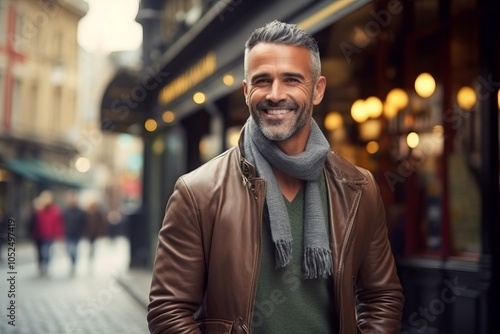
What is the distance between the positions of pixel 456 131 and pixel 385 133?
1.52 m

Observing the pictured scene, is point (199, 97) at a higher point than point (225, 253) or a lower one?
higher

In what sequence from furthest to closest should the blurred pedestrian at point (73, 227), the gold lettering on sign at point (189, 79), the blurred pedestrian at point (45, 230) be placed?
the blurred pedestrian at point (73, 227) < the blurred pedestrian at point (45, 230) < the gold lettering on sign at point (189, 79)

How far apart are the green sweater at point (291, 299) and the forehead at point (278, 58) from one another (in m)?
0.52

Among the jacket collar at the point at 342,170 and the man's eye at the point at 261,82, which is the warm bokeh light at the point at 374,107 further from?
the man's eye at the point at 261,82

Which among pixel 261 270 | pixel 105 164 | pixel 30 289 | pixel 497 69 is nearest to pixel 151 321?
pixel 261 270

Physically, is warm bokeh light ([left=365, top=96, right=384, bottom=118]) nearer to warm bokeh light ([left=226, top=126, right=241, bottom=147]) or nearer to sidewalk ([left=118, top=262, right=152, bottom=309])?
warm bokeh light ([left=226, top=126, right=241, bottom=147])

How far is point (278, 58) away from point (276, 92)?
0.37 ft

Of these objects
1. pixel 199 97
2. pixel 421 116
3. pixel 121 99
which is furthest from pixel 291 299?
pixel 121 99

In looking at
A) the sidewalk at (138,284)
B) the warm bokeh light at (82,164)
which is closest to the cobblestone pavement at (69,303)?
the sidewalk at (138,284)

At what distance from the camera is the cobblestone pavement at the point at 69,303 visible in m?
9.16

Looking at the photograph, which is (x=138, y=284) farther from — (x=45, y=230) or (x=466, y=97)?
(x=466, y=97)

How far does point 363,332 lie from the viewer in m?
2.41

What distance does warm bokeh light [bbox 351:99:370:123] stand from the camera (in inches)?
383

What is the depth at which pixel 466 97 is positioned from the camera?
7.32 meters
